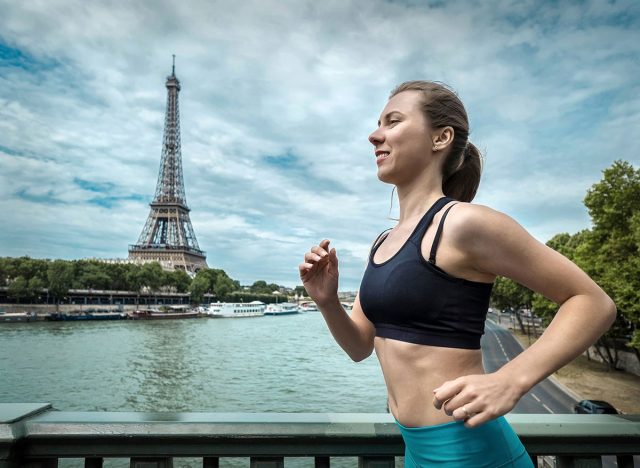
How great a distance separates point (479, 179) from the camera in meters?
1.88

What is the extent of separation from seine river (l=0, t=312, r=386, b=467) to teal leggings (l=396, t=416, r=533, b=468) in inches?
476

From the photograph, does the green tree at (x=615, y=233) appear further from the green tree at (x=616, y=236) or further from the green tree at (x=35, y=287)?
the green tree at (x=35, y=287)

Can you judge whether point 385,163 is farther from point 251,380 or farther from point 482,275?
point 251,380

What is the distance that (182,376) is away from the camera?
86.1 ft

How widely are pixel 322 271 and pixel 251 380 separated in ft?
83.4

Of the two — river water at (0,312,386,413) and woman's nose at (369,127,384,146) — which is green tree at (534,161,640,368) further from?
woman's nose at (369,127,384,146)

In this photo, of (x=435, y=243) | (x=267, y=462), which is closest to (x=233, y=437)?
(x=267, y=462)

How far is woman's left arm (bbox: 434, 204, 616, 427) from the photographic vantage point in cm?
121

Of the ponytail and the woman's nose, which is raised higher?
the woman's nose

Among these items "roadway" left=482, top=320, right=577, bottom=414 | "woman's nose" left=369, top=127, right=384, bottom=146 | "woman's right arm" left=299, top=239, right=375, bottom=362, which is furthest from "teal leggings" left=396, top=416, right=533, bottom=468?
"roadway" left=482, top=320, right=577, bottom=414

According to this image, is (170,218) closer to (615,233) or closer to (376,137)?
(615,233)

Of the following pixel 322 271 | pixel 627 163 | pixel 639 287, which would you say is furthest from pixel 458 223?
pixel 627 163

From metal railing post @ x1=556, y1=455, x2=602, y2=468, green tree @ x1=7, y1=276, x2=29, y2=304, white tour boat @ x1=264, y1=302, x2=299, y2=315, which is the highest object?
green tree @ x1=7, y1=276, x2=29, y2=304

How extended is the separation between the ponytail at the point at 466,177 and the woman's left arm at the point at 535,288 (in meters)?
0.42
